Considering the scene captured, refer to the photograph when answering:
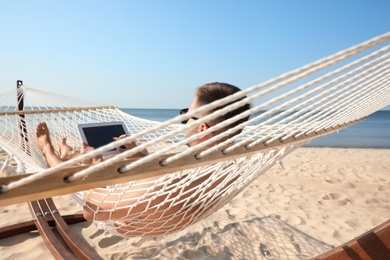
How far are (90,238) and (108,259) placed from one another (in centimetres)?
31

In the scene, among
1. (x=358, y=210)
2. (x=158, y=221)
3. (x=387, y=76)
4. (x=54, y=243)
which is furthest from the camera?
(x=358, y=210)

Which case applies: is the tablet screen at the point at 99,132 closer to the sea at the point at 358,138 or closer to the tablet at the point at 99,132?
the tablet at the point at 99,132

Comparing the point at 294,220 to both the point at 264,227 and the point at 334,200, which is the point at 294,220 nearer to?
the point at 264,227

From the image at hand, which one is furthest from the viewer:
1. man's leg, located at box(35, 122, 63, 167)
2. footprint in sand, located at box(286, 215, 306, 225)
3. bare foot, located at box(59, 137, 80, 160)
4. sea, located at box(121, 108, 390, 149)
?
sea, located at box(121, 108, 390, 149)

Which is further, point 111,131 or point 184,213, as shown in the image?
point 111,131

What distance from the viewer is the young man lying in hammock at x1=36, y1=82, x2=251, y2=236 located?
0.98m

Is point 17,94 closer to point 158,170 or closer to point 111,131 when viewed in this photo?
point 111,131

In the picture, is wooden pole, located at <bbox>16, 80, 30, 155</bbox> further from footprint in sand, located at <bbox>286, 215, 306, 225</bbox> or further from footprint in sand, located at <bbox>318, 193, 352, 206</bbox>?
footprint in sand, located at <bbox>318, 193, 352, 206</bbox>

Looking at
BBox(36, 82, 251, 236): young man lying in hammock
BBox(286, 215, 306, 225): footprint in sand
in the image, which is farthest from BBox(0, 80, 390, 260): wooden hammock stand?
BBox(286, 215, 306, 225): footprint in sand

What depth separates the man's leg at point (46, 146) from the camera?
1.63m

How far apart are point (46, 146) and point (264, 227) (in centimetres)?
148

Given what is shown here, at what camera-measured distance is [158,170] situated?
19.7 inches

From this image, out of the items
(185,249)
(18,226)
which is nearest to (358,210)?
(185,249)

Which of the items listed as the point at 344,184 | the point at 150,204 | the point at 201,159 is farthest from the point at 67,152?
the point at 344,184
